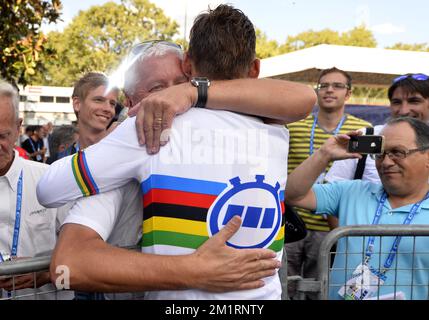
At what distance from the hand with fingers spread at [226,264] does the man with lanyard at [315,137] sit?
205 centimetres

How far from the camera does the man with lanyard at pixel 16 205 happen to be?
2.04m

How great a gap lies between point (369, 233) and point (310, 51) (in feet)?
22.7

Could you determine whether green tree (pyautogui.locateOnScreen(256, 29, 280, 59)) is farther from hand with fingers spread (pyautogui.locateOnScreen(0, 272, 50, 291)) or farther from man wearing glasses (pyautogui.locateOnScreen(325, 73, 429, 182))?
hand with fingers spread (pyautogui.locateOnScreen(0, 272, 50, 291))

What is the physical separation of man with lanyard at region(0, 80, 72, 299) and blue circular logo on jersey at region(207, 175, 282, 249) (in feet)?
3.60

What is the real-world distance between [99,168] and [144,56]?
59cm

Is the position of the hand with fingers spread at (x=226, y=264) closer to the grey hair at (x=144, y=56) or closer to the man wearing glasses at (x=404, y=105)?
the grey hair at (x=144, y=56)

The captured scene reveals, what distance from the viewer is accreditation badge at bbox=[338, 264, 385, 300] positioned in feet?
6.69

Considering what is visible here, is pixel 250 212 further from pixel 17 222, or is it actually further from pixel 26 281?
pixel 17 222

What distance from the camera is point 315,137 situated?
3689 millimetres

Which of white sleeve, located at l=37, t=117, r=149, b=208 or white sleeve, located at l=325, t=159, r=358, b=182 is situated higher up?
white sleeve, located at l=37, t=117, r=149, b=208

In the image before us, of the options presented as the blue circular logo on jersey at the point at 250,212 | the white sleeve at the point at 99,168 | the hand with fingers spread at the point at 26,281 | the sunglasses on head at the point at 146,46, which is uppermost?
the sunglasses on head at the point at 146,46

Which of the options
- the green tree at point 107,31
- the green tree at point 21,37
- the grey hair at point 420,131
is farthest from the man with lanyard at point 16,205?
the green tree at point 107,31

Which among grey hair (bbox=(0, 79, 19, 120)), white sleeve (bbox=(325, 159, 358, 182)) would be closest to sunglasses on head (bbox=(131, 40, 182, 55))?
grey hair (bbox=(0, 79, 19, 120))

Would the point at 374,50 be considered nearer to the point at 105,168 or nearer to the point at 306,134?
the point at 306,134
